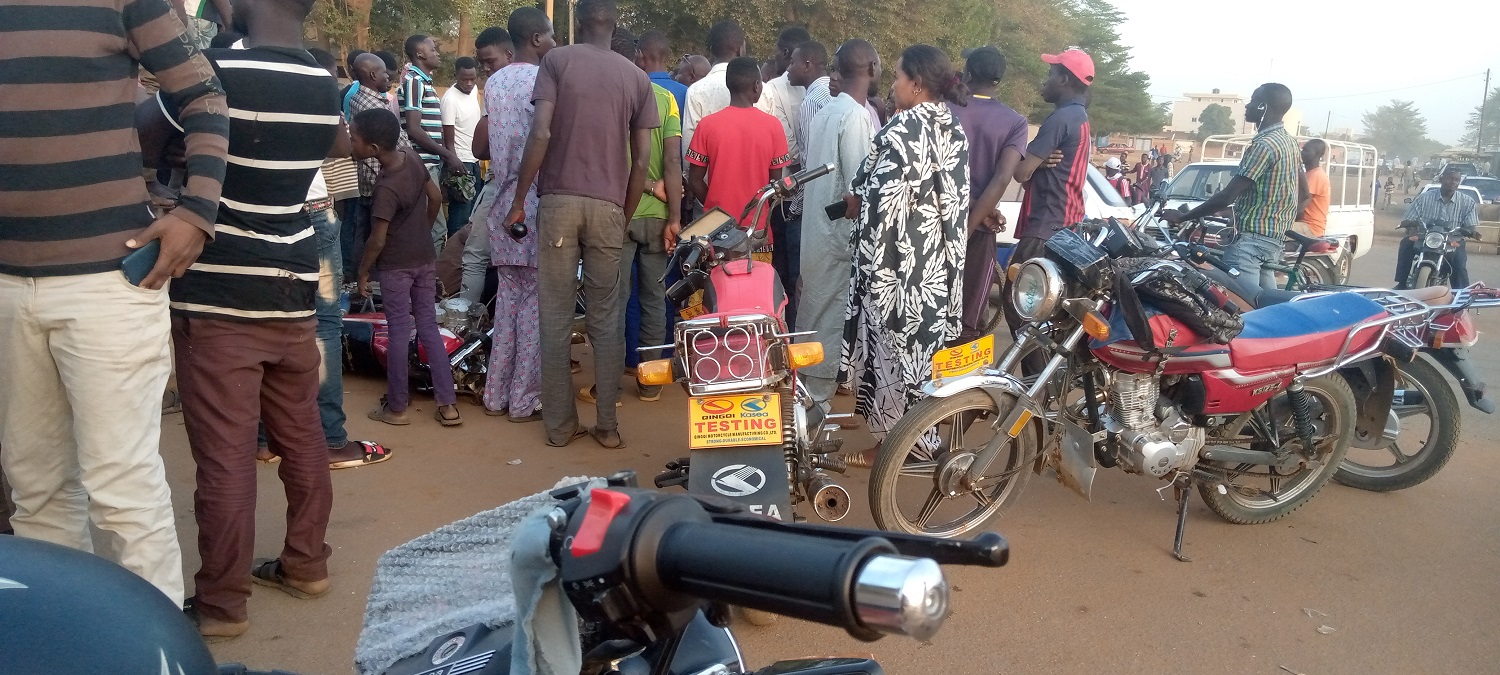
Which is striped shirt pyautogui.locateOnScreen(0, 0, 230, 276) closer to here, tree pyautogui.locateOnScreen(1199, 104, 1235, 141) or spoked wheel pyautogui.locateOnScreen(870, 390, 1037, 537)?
spoked wheel pyautogui.locateOnScreen(870, 390, 1037, 537)

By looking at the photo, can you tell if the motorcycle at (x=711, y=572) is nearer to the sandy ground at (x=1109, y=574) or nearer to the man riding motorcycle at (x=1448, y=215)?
the sandy ground at (x=1109, y=574)

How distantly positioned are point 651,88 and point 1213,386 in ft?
8.90

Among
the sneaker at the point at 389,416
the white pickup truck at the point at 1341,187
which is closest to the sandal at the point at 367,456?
the sneaker at the point at 389,416

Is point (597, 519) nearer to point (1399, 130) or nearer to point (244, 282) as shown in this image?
point (244, 282)

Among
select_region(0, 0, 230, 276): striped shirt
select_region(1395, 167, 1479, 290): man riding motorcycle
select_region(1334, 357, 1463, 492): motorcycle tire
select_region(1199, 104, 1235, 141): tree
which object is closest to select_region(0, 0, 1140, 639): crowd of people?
select_region(0, 0, 230, 276): striped shirt

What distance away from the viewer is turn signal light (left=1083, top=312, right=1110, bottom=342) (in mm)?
3490

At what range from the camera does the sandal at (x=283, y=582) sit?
126 inches

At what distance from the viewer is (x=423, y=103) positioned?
782 centimetres

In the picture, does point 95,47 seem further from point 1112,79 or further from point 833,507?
point 1112,79

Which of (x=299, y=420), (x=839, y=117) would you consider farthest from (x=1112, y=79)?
(x=299, y=420)

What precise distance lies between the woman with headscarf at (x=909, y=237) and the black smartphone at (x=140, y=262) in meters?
→ 2.50

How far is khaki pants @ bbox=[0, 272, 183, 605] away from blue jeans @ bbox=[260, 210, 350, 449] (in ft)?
5.26

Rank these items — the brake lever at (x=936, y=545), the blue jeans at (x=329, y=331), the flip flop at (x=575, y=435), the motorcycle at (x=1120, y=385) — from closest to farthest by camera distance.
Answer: the brake lever at (x=936, y=545), the motorcycle at (x=1120, y=385), the blue jeans at (x=329, y=331), the flip flop at (x=575, y=435)

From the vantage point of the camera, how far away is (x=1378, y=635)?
10.8 ft
